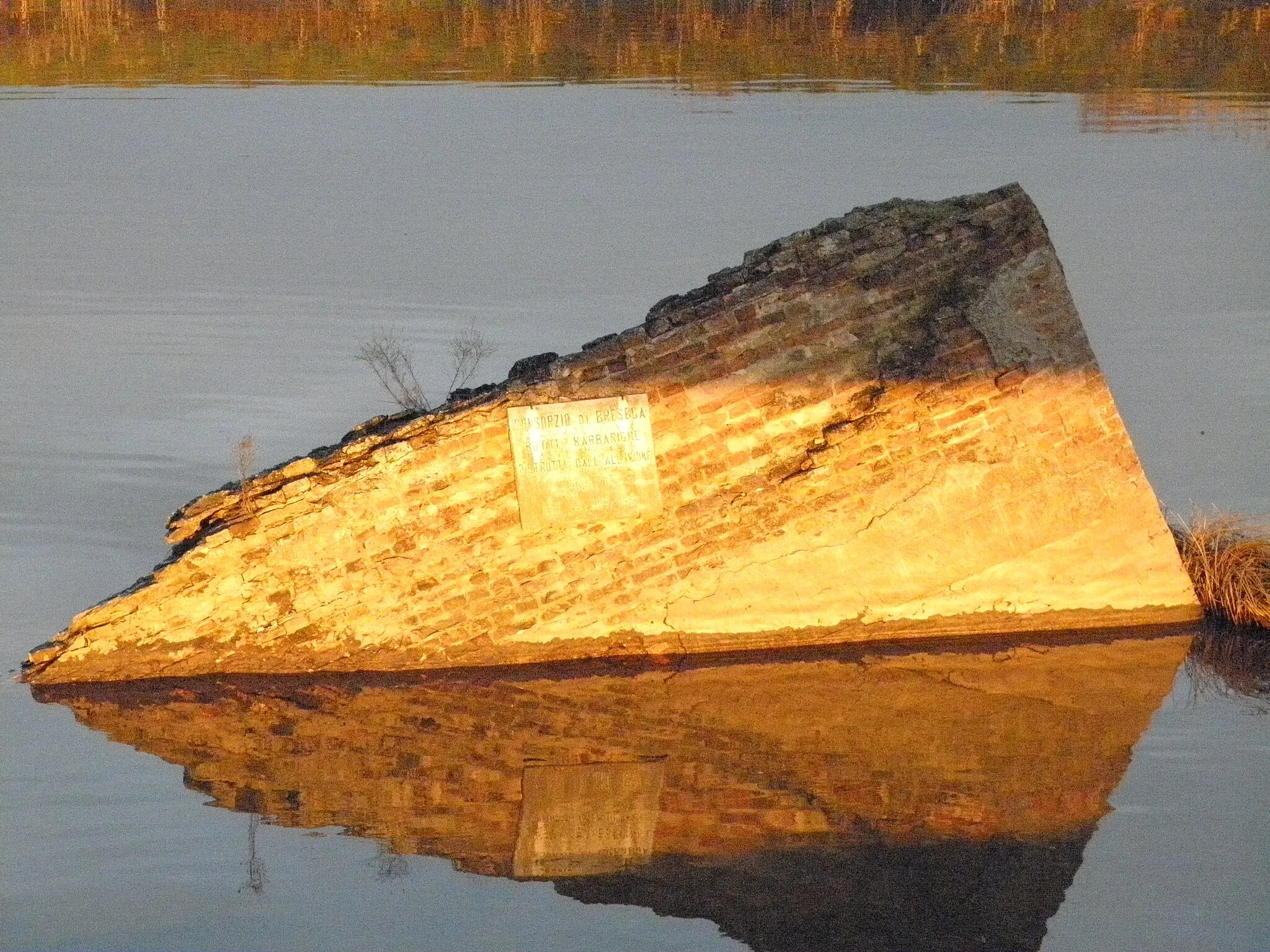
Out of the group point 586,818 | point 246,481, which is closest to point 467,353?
point 246,481

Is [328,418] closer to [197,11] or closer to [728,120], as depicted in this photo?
[728,120]

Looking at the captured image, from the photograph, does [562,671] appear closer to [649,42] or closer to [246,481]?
[246,481]

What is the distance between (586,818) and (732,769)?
733mm

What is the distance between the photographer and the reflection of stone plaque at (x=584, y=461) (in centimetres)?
853

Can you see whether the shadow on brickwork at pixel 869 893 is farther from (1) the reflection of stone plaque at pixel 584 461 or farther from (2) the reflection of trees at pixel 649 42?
(2) the reflection of trees at pixel 649 42

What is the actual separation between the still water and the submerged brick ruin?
234 millimetres

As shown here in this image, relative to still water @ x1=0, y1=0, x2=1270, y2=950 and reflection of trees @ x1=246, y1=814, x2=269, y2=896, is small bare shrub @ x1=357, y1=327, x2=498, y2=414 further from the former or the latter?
reflection of trees @ x1=246, y1=814, x2=269, y2=896

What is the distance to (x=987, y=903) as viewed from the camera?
6.61 meters

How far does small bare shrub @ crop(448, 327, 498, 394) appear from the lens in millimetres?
12930

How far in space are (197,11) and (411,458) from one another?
33763mm

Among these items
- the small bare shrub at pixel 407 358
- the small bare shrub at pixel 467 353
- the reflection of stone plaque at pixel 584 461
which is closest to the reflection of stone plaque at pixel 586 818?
the reflection of stone plaque at pixel 584 461

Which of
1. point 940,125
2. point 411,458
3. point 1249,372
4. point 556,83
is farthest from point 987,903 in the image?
point 556,83

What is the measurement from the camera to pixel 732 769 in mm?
7797

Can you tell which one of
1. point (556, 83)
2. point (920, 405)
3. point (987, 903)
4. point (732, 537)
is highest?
point (556, 83)
